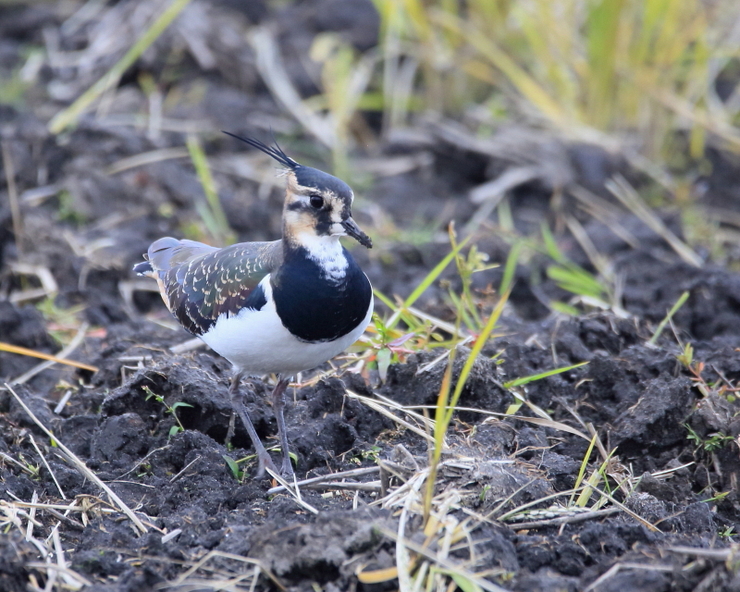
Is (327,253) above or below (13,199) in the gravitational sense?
above

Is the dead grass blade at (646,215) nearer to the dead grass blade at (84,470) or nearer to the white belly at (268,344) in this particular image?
the white belly at (268,344)

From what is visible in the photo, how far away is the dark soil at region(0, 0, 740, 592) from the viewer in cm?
309

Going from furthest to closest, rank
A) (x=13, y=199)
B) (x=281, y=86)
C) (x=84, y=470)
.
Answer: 1. (x=281, y=86)
2. (x=13, y=199)
3. (x=84, y=470)

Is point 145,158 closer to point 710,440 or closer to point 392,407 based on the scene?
point 392,407

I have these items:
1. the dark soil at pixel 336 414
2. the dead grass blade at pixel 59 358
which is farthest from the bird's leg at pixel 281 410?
the dead grass blade at pixel 59 358

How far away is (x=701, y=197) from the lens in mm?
7707

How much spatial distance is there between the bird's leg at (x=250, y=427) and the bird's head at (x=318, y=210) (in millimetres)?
755

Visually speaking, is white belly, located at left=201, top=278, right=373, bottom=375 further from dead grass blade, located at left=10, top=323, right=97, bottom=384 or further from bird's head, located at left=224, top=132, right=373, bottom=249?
dead grass blade, located at left=10, top=323, right=97, bottom=384

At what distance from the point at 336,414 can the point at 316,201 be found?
41.5 inches

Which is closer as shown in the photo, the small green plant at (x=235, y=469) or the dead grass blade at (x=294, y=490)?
the dead grass blade at (x=294, y=490)

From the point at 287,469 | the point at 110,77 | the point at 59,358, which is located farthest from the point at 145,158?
the point at 287,469

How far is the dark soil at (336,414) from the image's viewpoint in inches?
122

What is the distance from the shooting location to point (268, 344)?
3.72 metres

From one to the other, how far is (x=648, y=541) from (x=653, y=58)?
5312 mm
